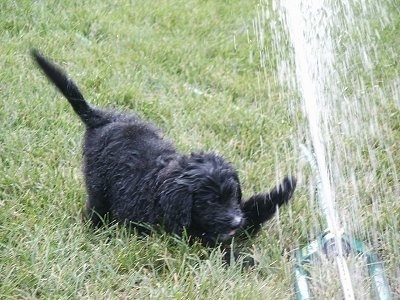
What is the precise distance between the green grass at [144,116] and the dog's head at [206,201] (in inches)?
4.4

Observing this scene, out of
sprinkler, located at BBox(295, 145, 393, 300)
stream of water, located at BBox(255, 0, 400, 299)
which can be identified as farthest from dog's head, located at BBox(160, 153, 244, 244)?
stream of water, located at BBox(255, 0, 400, 299)

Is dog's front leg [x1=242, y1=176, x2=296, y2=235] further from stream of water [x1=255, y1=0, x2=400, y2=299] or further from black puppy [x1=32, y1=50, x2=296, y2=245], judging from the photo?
stream of water [x1=255, y1=0, x2=400, y2=299]

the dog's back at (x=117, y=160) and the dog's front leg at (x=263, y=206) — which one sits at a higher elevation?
the dog's back at (x=117, y=160)

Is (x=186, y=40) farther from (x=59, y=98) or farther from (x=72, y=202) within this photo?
(x=72, y=202)

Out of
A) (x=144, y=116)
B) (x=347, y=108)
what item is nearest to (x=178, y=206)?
(x=144, y=116)

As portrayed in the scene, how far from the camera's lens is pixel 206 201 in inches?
127

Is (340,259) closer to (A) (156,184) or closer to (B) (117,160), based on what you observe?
(A) (156,184)

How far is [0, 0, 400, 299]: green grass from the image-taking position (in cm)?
293

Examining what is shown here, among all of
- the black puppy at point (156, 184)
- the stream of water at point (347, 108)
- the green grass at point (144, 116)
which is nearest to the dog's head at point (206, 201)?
the black puppy at point (156, 184)

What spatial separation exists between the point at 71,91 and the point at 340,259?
5.40ft

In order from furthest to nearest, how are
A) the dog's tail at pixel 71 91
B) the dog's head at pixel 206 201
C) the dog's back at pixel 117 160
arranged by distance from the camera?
1. the dog's tail at pixel 71 91
2. the dog's back at pixel 117 160
3. the dog's head at pixel 206 201

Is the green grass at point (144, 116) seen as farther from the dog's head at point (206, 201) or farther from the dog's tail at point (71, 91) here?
the dog's tail at point (71, 91)

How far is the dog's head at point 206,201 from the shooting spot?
3.22m

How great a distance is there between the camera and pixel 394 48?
5.47m
